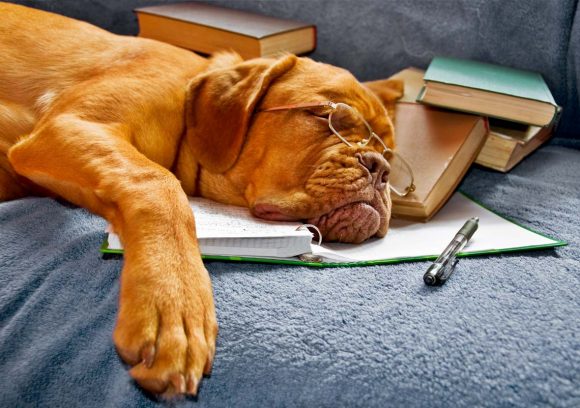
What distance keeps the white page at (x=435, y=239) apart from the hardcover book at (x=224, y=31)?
3.50ft

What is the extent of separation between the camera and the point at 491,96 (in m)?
2.04

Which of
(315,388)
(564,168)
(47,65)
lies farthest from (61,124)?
(564,168)

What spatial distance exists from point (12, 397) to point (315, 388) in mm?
608

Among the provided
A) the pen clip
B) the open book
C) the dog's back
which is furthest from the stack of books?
the dog's back

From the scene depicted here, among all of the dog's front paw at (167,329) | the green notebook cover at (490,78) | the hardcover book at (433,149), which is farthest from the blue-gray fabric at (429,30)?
the dog's front paw at (167,329)

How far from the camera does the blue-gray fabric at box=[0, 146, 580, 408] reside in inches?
41.0

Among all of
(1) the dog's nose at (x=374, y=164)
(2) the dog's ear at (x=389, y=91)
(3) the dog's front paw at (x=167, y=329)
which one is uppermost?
(3) the dog's front paw at (x=167, y=329)

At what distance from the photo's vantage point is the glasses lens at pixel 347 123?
1883mm

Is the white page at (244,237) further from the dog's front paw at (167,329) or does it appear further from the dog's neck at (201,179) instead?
the dog's neck at (201,179)

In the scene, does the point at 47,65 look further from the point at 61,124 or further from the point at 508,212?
the point at 508,212

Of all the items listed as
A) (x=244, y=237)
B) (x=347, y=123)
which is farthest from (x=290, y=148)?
(x=244, y=237)

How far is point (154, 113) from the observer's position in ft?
6.12

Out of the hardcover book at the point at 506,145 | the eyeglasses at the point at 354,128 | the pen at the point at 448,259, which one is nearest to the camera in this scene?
the pen at the point at 448,259

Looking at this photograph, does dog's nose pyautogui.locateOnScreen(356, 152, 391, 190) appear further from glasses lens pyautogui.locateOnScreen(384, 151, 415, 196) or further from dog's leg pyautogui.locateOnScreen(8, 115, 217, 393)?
dog's leg pyautogui.locateOnScreen(8, 115, 217, 393)
